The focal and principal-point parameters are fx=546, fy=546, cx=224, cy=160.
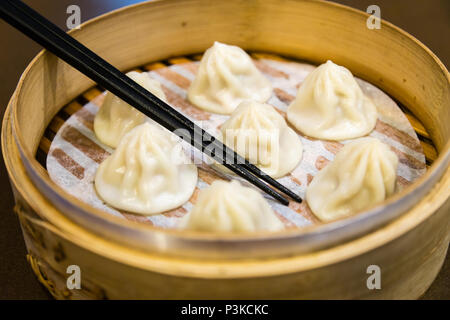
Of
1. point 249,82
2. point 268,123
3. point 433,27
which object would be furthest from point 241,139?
point 433,27

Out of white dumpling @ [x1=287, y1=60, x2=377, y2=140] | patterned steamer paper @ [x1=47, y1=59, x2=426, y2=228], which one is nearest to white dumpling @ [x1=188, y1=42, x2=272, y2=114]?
patterned steamer paper @ [x1=47, y1=59, x2=426, y2=228]

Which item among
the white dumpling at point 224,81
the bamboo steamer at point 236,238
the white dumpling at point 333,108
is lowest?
the bamboo steamer at point 236,238

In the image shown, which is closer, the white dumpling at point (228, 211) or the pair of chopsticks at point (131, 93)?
the white dumpling at point (228, 211)

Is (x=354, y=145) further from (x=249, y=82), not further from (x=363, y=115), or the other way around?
(x=249, y=82)

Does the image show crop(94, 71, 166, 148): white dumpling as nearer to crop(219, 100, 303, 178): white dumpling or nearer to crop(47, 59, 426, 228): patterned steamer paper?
crop(47, 59, 426, 228): patterned steamer paper

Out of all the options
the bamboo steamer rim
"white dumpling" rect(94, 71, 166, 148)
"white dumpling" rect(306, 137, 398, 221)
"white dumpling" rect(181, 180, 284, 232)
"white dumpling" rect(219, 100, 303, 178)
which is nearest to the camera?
the bamboo steamer rim

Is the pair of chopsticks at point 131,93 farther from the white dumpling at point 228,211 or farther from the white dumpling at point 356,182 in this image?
the white dumpling at point 228,211

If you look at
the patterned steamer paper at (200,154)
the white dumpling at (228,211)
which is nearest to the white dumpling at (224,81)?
the patterned steamer paper at (200,154)
